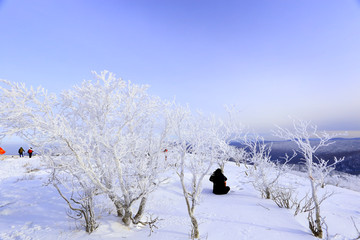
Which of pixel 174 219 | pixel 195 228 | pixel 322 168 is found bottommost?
pixel 174 219

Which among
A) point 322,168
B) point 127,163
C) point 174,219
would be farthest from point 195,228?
point 322,168

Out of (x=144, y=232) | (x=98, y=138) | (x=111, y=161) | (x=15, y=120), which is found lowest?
(x=144, y=232)

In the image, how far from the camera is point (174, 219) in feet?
20.3

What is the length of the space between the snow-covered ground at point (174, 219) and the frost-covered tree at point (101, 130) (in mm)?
1107

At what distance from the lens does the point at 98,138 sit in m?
4.84

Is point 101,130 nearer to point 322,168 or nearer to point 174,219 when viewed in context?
point 174,219

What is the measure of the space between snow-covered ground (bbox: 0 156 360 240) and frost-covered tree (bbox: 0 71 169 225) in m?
1.11

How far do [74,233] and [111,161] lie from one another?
2.29 metres

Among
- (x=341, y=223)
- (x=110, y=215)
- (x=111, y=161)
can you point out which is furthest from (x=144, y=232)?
(x=341, y=223)

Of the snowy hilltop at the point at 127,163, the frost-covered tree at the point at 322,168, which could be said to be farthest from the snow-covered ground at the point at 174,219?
the frost-covered tree at the point at 322,168

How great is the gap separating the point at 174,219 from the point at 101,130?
12.7 ft

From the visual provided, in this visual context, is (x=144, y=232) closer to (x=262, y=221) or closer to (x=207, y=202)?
(x=207, y=202)

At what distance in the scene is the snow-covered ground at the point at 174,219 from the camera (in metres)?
5.08

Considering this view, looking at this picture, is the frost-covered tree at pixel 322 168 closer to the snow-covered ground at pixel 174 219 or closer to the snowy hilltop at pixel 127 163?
the snowy hilltop at pixel 127 163
